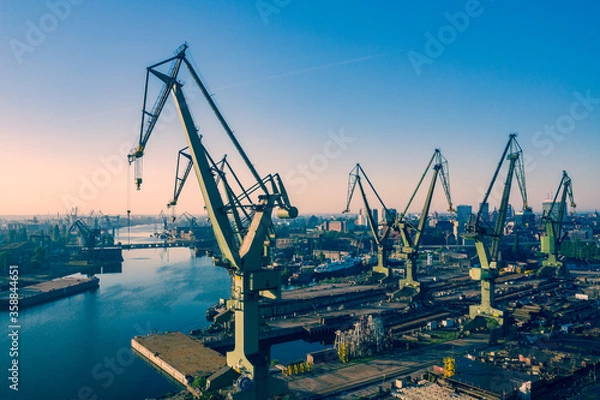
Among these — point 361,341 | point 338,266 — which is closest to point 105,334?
point 361,341

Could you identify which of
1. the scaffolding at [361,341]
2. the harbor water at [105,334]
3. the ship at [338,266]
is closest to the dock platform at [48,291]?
the harbor water at [105,334]

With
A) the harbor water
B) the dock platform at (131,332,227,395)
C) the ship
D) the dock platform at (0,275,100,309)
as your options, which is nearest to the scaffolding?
the harbor water

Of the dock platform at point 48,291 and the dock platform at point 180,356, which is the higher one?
the dock platform at point 48,291

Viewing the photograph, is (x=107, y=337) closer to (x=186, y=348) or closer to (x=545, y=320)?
(x=186, y=348)

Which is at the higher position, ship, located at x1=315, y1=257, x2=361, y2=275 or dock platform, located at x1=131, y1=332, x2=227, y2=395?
ship, located at x1=315, y1=257, x2=361, y2=275

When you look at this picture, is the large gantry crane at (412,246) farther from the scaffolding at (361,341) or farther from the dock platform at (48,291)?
the dock platform at (48,291)

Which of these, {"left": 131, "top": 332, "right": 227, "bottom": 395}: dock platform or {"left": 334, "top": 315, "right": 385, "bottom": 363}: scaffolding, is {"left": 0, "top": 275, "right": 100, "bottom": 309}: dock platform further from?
{"left": 334, "top": 315, "right": 385, "bottom": 363}: scaffolding

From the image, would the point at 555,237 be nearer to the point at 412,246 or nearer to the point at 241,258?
the point at 412,246

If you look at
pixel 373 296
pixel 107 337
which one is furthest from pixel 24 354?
pixel 373 296
